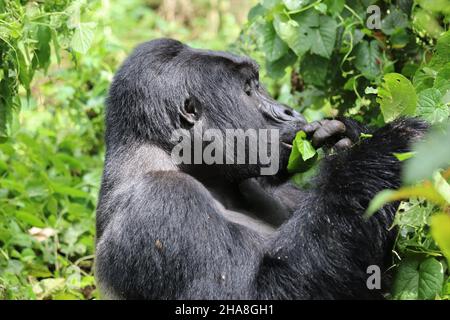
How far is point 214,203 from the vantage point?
11.1 feet

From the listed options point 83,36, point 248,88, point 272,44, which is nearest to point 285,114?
point 248,88

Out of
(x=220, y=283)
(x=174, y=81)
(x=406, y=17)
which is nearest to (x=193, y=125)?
(x=174, y=81)

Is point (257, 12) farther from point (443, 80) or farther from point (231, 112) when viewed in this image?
point (443, 80)

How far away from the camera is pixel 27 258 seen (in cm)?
502

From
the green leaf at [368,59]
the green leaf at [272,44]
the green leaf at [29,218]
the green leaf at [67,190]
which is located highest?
the green leaf at [272,44]

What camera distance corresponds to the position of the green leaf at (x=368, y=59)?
14.6 ft

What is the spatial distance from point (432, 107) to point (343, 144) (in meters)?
0.46

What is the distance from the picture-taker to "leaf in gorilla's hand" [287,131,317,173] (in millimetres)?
3521

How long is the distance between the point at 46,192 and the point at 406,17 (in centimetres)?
279

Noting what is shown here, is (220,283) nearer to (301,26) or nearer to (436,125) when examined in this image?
(436,125)

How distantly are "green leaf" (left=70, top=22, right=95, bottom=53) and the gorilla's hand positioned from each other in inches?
49.4

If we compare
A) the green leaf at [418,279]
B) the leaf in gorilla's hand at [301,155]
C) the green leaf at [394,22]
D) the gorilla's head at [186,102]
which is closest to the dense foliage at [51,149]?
the gorilla's head at [186,102]

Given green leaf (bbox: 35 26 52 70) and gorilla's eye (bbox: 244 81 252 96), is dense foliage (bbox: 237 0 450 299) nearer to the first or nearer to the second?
gorilla's eye (bbox: 244 81 252 96)

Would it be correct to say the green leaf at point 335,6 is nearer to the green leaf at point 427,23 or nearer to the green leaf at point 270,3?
the green leaf at point 270,3
